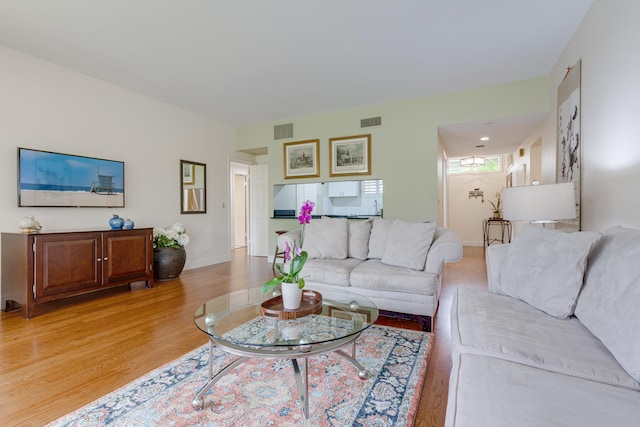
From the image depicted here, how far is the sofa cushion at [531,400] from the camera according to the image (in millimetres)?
783

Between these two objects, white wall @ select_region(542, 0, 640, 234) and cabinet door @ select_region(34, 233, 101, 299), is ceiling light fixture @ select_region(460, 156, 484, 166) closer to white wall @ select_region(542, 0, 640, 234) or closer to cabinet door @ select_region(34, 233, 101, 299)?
white wall @ select_region(542, 0, 640, 234)

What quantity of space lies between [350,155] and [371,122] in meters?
0.63

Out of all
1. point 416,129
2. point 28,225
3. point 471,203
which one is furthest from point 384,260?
point 471,203

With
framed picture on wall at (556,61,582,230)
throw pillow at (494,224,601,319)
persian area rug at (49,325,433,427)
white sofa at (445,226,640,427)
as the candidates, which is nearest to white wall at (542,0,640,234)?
framed picture on wall at (556,61,582,230)

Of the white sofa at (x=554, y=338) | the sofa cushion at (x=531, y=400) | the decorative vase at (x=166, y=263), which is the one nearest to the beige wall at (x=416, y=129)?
the decorative vase at (x=166, y=263)

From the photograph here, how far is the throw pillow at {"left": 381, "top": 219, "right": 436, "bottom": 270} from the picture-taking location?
9.25ft

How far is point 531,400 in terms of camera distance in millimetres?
861

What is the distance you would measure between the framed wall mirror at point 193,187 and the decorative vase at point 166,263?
3.10ft

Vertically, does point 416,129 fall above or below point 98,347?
above

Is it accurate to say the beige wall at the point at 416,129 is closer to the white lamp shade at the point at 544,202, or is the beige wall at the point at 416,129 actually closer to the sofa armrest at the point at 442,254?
the sofa armrest at the point at 442,254

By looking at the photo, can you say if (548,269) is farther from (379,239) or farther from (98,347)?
(98,347)

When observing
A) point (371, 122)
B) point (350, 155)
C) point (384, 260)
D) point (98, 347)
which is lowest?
point (98, 347)

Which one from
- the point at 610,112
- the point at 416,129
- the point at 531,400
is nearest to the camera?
the point at 531,400

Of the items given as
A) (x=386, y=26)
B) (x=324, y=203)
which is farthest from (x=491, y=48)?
(x=324, y=203)
